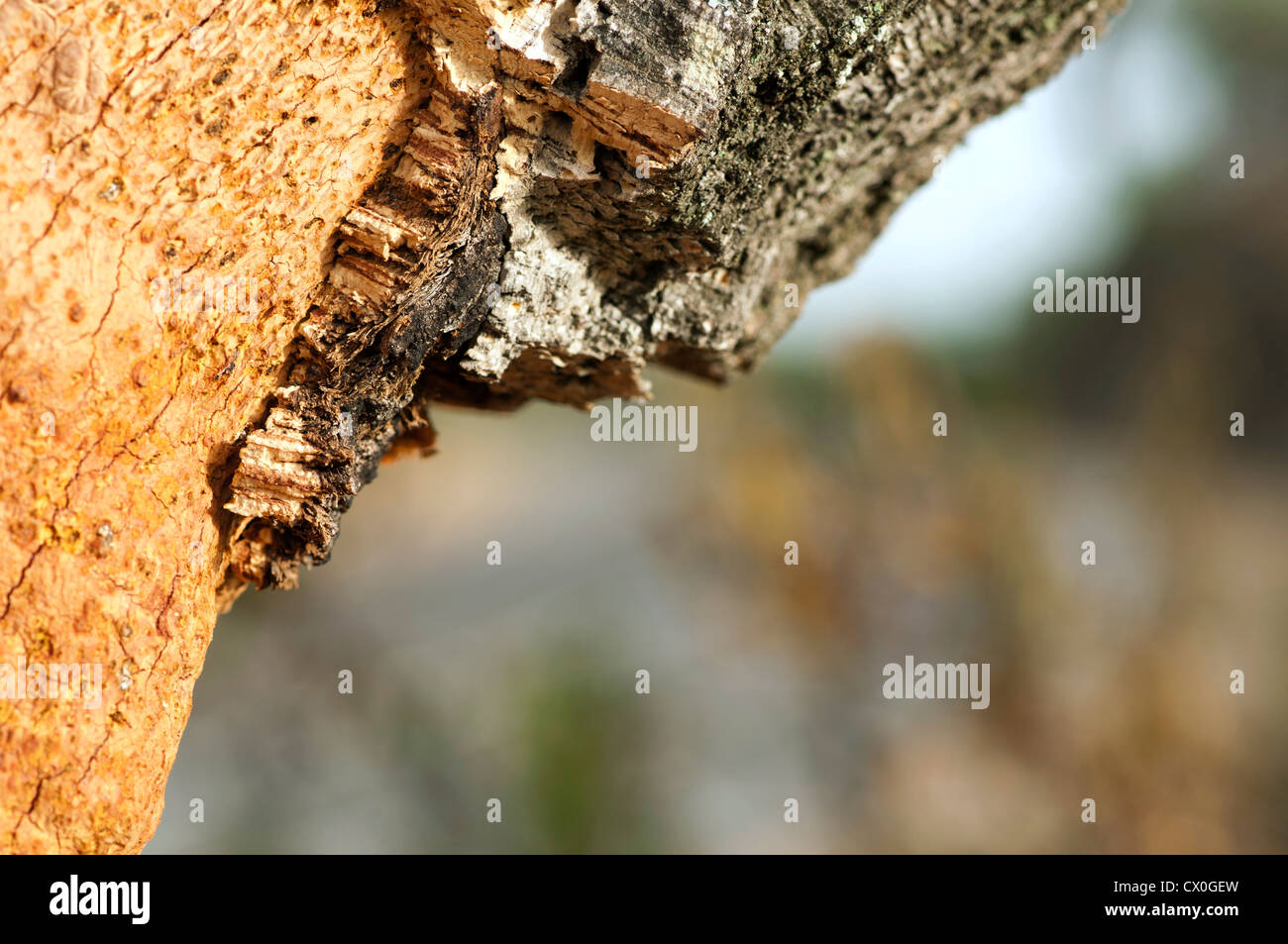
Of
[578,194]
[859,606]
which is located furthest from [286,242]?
[859,606]

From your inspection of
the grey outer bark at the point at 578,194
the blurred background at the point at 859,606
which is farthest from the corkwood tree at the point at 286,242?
the blurred background at the point at 859,606

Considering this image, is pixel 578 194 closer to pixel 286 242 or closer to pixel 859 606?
pixel 286 242

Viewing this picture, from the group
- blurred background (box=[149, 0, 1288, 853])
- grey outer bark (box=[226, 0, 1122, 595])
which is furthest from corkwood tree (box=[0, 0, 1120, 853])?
blurred background (box=[149, 0, 1288, 853])

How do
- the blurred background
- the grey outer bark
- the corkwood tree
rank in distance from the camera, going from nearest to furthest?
the corkwood tree, the grey outer bark, the blurred background

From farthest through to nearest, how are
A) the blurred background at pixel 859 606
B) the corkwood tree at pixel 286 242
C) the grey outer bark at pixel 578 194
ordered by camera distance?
the blurred background at pixel 859 606 → the grey outer bark at pixel 578 194 → the corkwood tree at pixel 286 242

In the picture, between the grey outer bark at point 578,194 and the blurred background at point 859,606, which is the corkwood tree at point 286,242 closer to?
the grey outer bark at point 578,194

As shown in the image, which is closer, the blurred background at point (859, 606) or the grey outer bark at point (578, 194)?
the grey outer bark at point (578, 194)

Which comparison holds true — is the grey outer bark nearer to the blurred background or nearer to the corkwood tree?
the corkwood tree
